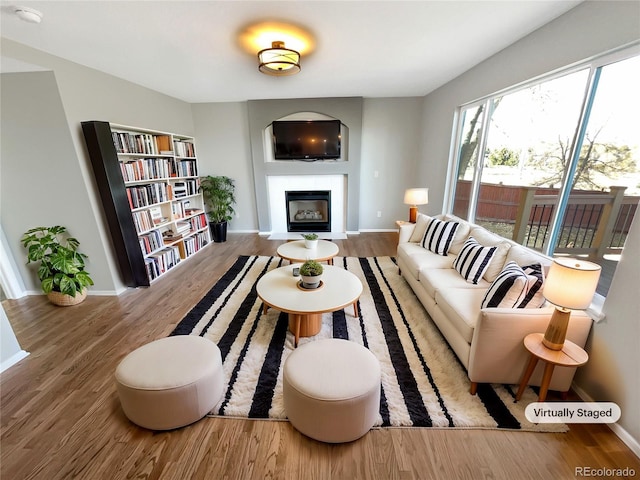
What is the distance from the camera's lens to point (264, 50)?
2176 millimetres

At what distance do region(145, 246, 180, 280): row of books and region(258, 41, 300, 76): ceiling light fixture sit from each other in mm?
2642

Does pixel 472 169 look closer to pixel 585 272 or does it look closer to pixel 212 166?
pixel 585 272

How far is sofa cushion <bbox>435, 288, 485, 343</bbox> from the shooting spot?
5.63 feet

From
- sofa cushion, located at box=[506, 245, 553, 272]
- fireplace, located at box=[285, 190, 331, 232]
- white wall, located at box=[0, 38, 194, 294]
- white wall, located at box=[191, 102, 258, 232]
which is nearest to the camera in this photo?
sofa cushion, located at box=[506, 245, 553, 272]

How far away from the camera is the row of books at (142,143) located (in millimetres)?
2941

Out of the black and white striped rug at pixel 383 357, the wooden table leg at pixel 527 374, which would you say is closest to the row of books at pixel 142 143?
the black and white striped rug at pixel 383 357

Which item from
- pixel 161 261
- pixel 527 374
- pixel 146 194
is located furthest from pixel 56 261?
pixel 527 374

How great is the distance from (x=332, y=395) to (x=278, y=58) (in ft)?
8.59

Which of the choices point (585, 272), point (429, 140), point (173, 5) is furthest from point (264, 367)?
point (429, 140)

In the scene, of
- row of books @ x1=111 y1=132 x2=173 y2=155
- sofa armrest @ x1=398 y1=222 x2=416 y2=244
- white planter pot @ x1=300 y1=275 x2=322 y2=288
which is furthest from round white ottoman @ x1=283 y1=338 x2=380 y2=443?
row of books @ x1=111 y1=132 x2=173 y2=155

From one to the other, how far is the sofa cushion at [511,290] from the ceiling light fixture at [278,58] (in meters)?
2.42

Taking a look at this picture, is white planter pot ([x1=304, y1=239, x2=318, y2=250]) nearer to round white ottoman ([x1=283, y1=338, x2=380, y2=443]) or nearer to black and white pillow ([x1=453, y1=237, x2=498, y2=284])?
black and white pillow ([x1=453, y1=237, x2=498, y2=284])

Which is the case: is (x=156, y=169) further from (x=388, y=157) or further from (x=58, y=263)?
(x=388, y=157)

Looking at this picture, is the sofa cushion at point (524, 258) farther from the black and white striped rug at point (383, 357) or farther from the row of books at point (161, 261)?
the row of books at point (161, 261)
